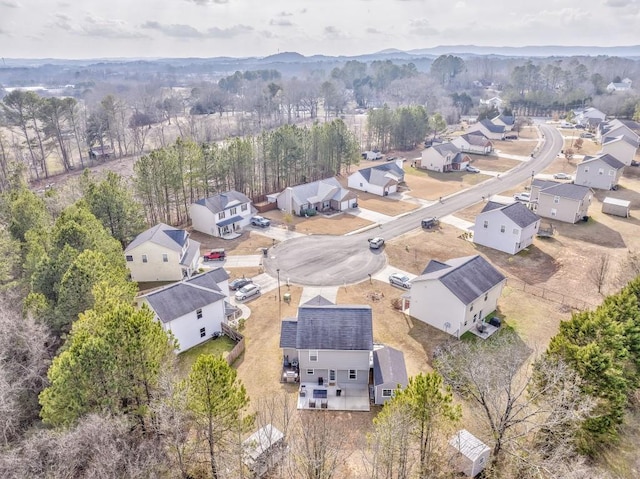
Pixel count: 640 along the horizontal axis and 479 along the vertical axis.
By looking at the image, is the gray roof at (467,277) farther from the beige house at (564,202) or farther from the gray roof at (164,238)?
the beige house at (564,202)

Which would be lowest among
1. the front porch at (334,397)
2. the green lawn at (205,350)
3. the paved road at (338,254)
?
the green lawn at (205,350)

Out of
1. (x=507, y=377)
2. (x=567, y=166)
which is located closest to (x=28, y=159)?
(x=507, y=377)

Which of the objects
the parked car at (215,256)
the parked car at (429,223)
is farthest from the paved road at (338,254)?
the parked car at (215,256)

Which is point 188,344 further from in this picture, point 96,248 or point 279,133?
point 279,133

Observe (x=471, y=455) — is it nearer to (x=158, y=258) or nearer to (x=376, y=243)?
(x=376, y=243)

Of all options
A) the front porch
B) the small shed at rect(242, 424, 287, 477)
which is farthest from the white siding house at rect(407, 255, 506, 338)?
the small shed at rect(242, 424, 287, 477)

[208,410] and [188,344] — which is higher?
[208,410]

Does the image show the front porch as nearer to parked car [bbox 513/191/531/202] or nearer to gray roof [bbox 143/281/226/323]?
gray roof [bbox 143/281/226/323]

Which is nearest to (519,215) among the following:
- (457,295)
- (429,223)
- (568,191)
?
(429,223)
